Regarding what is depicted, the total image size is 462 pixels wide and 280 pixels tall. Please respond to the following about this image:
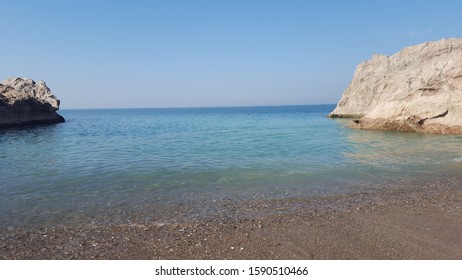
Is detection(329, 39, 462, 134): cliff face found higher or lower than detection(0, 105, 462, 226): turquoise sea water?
higher

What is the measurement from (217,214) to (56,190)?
767 cm

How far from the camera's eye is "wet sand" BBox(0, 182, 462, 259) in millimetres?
6957

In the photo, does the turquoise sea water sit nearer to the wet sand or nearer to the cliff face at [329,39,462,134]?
the wet sand

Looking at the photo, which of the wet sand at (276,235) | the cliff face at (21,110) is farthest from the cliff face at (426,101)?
the cliff face at (21,110)

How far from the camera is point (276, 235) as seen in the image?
26.1ft

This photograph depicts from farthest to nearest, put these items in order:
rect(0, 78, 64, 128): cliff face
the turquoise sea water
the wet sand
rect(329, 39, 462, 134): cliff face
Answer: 1. rect(0, 78, 64, 128): cliff face
2. rect(329, 39, 462, 134): cliff face
3. the turquoise sea water
4. the wet sand

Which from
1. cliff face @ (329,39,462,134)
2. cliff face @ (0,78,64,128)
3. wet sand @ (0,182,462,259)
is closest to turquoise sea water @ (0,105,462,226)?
wet sand @ (0,182,462,259)

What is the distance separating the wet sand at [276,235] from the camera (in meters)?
6.96

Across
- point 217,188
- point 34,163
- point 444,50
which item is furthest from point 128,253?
point 444,50

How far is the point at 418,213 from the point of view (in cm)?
930

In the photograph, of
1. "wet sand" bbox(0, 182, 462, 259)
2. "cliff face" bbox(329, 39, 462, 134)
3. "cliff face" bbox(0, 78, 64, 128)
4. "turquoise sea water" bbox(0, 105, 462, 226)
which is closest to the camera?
"wet sand" bbox(0, 182, 462, 259)

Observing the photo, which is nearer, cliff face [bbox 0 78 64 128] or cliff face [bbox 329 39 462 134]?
cliff face [bbox 329 39 462 134]

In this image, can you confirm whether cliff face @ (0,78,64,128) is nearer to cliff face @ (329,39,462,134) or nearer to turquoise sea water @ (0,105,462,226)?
turquoise sea water @ (0,105,462,226)

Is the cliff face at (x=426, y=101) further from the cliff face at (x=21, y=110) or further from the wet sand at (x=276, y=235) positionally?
the cliff face at (x=21, y=110)
